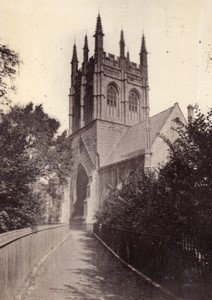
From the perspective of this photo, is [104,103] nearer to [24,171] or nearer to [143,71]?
[143,71]

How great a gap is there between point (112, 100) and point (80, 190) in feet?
41.0

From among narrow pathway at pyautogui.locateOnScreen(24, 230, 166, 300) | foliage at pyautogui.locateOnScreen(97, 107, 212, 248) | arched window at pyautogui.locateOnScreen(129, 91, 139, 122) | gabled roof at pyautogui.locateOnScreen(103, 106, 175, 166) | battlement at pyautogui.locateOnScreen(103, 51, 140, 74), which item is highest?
battlement at pyautogui.locateOnScreen(103, 51, 140, 74)

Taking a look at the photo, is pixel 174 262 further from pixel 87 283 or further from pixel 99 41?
pixel 99 41

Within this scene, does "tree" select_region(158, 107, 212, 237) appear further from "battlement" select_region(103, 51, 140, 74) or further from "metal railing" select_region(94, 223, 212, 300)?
"battlement" select_region(103, 51, 140, 74)

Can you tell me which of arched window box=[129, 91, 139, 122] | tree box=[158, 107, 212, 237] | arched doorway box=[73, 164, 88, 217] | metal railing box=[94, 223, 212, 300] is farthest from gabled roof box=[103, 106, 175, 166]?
tree box=[158, 107, 212, 237]

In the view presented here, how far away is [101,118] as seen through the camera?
140ft

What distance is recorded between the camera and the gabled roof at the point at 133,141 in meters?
33.9

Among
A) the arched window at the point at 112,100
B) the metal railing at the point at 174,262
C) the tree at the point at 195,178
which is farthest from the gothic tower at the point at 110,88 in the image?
the tree at the point at 195,178

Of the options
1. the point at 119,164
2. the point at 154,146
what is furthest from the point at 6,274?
the point at 119,164

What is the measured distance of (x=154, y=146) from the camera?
97.5ft

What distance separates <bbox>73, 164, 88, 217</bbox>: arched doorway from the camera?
149ft

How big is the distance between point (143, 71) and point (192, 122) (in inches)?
1690

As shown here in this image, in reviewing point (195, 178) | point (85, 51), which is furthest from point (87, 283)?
point (85, 51)

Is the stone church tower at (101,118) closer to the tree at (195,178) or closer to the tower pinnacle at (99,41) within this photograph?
the tower pinnacle at (99,41)
